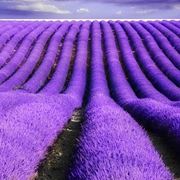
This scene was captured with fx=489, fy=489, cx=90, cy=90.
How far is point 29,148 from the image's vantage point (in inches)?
249

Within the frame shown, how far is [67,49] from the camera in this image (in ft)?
92.6

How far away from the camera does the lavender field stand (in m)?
5.38

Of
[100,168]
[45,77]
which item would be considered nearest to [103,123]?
[100,168]

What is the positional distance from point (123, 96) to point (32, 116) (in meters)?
9.20

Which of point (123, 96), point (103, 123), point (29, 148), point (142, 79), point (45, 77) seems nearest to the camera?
point (29, 148)

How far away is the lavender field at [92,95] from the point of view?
212 inches

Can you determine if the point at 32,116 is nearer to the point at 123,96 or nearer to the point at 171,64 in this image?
the point at 123,96

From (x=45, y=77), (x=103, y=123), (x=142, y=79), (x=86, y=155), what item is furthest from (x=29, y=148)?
(x=45, y=77)

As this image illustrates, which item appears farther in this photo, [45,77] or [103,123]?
[45,77]

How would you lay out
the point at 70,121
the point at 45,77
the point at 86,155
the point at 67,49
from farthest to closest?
the point at 67,49, the point at 45,77, the point at 70,121, the point at 86,155

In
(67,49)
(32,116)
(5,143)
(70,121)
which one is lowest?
(67,49)

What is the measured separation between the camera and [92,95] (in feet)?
56.9

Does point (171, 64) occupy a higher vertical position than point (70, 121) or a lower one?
lower

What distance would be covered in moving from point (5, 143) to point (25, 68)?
60.3 ft
